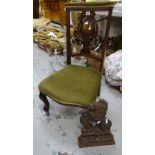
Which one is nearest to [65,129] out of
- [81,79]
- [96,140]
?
[96,140]

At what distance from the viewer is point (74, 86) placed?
1589mm

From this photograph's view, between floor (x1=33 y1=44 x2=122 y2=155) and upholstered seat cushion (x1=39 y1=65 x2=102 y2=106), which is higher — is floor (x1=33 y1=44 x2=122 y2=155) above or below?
below

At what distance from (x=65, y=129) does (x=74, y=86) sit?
379 millimetres

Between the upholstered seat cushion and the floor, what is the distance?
0.30 metres

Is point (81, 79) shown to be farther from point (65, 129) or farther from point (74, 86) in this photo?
point (65, 129)

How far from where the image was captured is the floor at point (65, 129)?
5.06 ft

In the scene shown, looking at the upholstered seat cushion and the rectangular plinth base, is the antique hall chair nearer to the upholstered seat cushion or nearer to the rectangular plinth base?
the upholstered seat cushion

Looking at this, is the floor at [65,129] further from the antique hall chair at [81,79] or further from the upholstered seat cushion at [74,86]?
the upholstered seat cushion at [74,86]

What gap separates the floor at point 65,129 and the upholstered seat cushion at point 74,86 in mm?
303

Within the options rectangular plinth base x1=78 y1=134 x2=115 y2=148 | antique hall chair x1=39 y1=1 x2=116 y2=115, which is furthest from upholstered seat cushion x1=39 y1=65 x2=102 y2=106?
rectangular plinth base x1=78 y1=134 x2=115 y2=148

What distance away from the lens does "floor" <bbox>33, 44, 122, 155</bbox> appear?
5.06 feet

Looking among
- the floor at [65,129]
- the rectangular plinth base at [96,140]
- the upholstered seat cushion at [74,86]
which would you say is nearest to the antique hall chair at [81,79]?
the upholstered seat cushion at [74,86]
